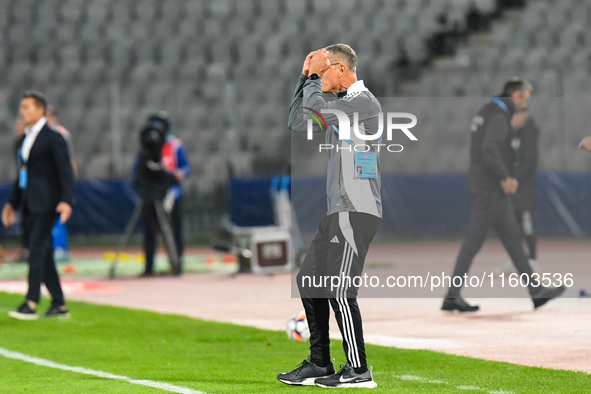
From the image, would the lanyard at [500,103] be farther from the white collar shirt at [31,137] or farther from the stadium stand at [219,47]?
the stadium stand at [219,47]

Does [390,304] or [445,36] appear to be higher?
[445,36]

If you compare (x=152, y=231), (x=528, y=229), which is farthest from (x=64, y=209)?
(x=528, y=229)

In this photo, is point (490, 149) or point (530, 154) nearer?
point (490, 149)

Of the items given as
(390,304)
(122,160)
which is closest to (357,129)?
(390,304)

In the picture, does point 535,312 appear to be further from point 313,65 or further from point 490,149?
point 313,65

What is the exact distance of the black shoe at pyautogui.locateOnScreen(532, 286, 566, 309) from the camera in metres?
8.70

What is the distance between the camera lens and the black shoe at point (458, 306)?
346 inches

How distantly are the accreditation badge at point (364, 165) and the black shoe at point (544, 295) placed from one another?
13.8ft

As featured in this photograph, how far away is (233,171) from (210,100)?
290cm

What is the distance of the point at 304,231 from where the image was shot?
1675cm

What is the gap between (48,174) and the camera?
353 inches

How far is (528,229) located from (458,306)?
4062mm

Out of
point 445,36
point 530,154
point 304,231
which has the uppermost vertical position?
point 445,36

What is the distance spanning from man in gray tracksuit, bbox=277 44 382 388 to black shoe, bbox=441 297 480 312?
12.4 feet
